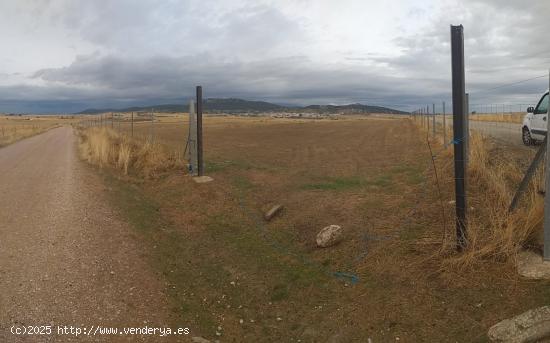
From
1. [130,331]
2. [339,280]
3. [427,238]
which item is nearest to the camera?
[130,331]

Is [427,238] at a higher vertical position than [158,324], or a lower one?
higher

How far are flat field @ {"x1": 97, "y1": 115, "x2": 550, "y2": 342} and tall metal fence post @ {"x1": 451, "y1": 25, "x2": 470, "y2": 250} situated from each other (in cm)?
52

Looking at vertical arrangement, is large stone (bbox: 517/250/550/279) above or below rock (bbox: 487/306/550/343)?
above

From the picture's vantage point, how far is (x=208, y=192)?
1113 cm

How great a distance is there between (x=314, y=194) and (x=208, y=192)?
8.43ft

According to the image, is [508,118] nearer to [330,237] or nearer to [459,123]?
[330,237]

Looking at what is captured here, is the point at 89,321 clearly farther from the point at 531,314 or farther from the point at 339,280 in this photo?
the point at 531,314

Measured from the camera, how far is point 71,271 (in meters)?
6.02

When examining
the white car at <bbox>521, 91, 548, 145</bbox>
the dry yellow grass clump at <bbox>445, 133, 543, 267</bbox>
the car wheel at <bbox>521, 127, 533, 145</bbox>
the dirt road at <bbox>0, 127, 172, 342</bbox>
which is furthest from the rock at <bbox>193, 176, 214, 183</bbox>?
the car wheel at <bbox>521, 127, 533, 145</bbox>

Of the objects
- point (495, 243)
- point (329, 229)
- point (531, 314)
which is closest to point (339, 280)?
point (329, 229)

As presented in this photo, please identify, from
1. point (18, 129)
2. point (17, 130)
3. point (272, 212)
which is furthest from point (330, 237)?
point (18, 129)

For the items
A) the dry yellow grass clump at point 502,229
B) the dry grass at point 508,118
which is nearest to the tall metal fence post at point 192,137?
the dry yellow grass clump at point 502,229

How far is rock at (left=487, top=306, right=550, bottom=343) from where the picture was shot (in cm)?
405

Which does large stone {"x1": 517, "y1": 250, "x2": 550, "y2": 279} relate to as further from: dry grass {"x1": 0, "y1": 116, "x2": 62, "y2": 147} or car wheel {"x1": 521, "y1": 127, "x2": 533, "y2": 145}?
dry grass {"x1": 0, "y1": 116, "x2": 62, "y2": 147}
